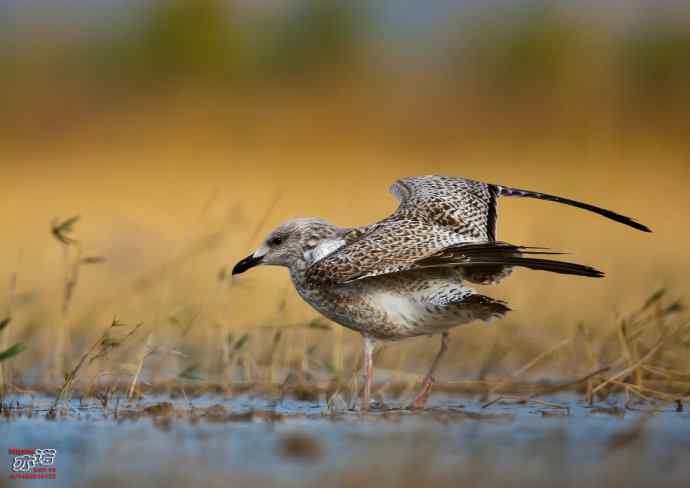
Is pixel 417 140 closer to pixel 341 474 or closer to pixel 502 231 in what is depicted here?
pixel 502 231

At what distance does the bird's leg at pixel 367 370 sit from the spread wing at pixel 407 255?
0.40 metres

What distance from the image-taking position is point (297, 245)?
7637 mm

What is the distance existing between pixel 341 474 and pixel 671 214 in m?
11.2

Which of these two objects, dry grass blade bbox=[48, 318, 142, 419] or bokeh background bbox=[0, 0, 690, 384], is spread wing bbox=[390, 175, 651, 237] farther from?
dry grass blade bbox=[48, 318, 142, 419]

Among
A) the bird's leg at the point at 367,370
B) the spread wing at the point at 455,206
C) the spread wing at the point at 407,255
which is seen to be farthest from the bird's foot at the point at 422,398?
the spread wing at the point at 455,206

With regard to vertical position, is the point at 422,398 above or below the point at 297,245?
below

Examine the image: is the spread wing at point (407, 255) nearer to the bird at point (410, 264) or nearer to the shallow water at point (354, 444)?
the bird at point (410, 264)

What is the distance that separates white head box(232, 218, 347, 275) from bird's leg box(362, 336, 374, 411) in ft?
1.74

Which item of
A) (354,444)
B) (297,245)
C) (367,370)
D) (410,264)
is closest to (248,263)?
(297,245)

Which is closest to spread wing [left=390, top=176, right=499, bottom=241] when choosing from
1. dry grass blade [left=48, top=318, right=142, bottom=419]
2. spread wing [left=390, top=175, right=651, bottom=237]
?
spread wing [left=390, top=175, right=651, bottom=237]

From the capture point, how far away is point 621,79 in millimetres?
21766

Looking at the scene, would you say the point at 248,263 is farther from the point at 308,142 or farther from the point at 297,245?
the point at 308,142

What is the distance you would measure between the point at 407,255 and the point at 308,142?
14.8 metres

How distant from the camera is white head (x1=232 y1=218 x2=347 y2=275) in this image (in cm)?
757
